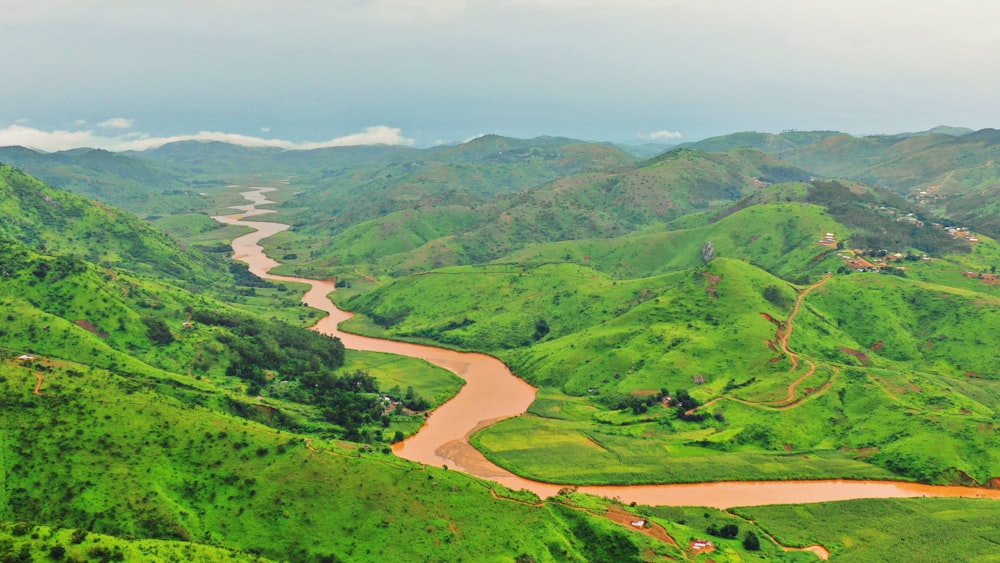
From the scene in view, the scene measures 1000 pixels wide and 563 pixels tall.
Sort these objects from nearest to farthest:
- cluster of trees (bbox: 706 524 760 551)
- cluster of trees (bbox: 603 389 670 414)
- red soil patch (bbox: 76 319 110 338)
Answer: cluster of trees (bbox: 706 524 760 551) < cluster of trees (bbox: 603 389 670 414) < red soil patch (bbox: 76 319 110 338)

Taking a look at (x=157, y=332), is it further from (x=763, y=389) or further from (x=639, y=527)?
(x=763, y=389)

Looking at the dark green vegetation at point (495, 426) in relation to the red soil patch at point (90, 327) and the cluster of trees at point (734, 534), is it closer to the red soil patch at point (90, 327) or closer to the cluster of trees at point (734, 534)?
the cluster of trees at point (734, 534)

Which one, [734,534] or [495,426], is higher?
[495,426]

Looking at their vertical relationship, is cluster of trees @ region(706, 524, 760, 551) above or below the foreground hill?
below

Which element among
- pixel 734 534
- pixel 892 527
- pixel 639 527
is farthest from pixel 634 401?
pixel 892 527

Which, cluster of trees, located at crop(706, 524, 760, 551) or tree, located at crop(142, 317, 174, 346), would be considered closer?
cluster of trees, located at crop(706, 524, 760, 551)

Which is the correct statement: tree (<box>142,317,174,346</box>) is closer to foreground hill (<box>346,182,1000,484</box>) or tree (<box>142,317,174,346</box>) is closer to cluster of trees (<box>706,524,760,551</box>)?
foreground hill (<box>346,182,1000,484</box>)

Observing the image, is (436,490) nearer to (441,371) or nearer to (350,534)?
(350,534)

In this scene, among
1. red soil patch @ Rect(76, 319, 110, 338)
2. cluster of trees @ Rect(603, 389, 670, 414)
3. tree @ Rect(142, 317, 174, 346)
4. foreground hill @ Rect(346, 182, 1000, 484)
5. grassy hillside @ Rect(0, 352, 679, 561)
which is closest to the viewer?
grassy hillside @ Rect(0, 352, 679, 561)

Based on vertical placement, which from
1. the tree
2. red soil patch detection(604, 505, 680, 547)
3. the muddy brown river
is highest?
the tree

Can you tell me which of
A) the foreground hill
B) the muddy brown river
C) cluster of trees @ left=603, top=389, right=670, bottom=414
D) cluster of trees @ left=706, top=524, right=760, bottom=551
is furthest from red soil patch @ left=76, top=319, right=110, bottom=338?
cluster of trees @ left=706, top=524, right=760, bottom=551
